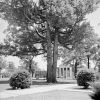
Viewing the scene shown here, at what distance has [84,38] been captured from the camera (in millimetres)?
38688

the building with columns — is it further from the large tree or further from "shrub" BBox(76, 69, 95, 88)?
"shrub" BBox(76, 69, 95, 88)

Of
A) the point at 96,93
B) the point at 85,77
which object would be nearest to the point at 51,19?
the point at 85,77

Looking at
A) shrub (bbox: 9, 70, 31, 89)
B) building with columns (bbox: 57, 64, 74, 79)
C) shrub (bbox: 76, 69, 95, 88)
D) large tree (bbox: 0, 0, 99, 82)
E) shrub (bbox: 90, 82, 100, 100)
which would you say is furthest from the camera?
building with columns (bbox: 57, 64, 74, 79)

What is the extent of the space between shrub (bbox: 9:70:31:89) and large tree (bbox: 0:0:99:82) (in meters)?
13.8

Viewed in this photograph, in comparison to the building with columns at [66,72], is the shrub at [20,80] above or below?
below

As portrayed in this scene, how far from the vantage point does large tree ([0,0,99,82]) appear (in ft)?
110

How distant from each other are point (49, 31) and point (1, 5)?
29.2 feet

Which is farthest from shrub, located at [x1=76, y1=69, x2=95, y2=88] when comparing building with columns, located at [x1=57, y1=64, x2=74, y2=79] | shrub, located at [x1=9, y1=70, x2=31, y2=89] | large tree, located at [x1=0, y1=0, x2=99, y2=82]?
building with columns, located at [x1=57, y1=64, x2=74, y2=79]

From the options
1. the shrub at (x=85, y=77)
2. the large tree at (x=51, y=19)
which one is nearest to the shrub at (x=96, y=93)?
the shrub at (x=85, y=77)

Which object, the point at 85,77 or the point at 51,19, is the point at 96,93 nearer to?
the point at 85,77

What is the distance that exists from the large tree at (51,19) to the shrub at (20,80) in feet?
45.2

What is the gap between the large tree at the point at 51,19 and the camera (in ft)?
110

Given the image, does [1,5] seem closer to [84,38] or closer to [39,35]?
[39,35]

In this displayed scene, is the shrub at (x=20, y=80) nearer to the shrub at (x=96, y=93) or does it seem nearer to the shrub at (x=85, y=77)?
the shrub at (x=85, y=77)
